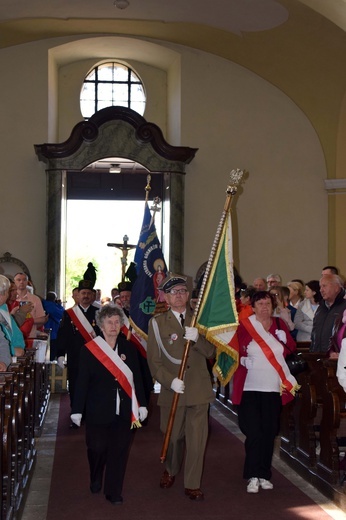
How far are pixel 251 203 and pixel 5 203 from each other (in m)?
5.17

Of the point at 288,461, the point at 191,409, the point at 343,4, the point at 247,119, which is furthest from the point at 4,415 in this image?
the point at 247,119

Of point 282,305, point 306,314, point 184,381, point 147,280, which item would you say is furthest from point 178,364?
point 282,305

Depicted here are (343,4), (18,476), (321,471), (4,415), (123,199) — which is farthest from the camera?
(123,199)

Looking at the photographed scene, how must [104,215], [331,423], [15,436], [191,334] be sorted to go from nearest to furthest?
1. [15,436]
2. [191,334]
3. [331,423]
4. [104,215]

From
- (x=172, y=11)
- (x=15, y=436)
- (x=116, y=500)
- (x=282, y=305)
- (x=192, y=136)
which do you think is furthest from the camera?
(x=192, y=136)

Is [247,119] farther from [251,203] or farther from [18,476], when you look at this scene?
[18,476]

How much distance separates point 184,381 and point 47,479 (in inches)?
66.8

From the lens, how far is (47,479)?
7734 millimetres

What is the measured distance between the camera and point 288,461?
8.40 meters

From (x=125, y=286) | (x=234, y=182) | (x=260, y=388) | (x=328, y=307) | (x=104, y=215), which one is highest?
(x=104, y=215)

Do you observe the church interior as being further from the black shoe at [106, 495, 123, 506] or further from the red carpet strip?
the black shoe at [106, 495, 123, 506]

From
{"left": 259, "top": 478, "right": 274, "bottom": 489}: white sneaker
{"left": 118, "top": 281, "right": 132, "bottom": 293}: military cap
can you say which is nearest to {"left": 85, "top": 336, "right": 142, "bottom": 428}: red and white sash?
{"left": 259, "top": 478, "right": 274, "bottom": 489}: white sneaker

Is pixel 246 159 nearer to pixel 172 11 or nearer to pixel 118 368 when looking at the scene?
pixel 172 11

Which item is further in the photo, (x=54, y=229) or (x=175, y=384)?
(x=54, y=229)
